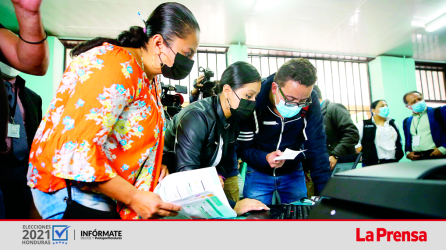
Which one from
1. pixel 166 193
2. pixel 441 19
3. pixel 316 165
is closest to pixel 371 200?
Result: pixel 166 193

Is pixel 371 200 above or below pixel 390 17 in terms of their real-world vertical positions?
below

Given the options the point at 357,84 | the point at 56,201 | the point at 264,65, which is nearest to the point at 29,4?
the point at 56,201

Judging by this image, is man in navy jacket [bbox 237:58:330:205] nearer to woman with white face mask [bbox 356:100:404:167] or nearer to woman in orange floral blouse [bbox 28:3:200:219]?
woman in orange floral blouse [bbox 28:3:200:219]

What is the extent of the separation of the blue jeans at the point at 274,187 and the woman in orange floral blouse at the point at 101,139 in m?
0.71

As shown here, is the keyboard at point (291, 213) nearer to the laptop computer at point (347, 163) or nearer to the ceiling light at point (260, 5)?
the laptop computer at point (347, 163)

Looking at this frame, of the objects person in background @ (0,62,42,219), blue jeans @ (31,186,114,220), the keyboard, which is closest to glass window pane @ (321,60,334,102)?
the keyboard

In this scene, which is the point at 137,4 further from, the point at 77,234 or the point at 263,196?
the point at 77,234

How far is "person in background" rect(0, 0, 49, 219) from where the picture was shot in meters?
0.44

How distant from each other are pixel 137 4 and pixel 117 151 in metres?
2.53

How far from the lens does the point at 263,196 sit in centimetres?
119

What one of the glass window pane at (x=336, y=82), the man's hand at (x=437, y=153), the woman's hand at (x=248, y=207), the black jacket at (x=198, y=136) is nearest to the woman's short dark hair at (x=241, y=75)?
the black jacket at (x=198, y=136)

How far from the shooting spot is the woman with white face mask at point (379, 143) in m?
2.34

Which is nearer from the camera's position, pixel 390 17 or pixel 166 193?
pixel 166 193

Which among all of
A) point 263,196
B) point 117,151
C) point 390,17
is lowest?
point 263,196
